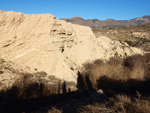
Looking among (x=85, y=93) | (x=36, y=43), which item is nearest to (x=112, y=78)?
(x=85, y=93)

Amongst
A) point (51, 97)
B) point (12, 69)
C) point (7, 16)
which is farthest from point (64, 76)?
point (7, 16)

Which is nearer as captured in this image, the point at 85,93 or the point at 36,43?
the point at 85,93

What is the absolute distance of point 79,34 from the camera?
1011 centimetres

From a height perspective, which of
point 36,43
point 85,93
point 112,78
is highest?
point 36,43

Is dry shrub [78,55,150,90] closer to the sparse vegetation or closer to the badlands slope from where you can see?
the sparse vegetation

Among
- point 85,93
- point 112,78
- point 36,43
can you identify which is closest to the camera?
point 85,93

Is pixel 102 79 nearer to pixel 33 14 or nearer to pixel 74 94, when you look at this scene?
pixel 74 94

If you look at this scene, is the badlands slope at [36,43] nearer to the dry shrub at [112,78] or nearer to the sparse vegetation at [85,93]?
the sparse vegetation at [85,93]

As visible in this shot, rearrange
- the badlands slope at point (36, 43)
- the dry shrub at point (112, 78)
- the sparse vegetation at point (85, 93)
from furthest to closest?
the badlands slope at point (36, 43) < the dry shrub at point (112, 78) < the sparse vegetation at point (85, 93)

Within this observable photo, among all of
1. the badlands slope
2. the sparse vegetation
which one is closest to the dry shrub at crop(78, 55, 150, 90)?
the sparse vegetation

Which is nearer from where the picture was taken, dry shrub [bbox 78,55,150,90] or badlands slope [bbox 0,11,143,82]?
dry shrub [bbox 78,55,150,90]

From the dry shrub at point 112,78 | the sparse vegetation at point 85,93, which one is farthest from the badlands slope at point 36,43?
the dry shrub at point 112,78

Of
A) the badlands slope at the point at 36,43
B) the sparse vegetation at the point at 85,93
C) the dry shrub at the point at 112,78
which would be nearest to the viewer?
the sparse vegetation at the point at 85,93

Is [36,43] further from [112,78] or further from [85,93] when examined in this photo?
[112,78]
